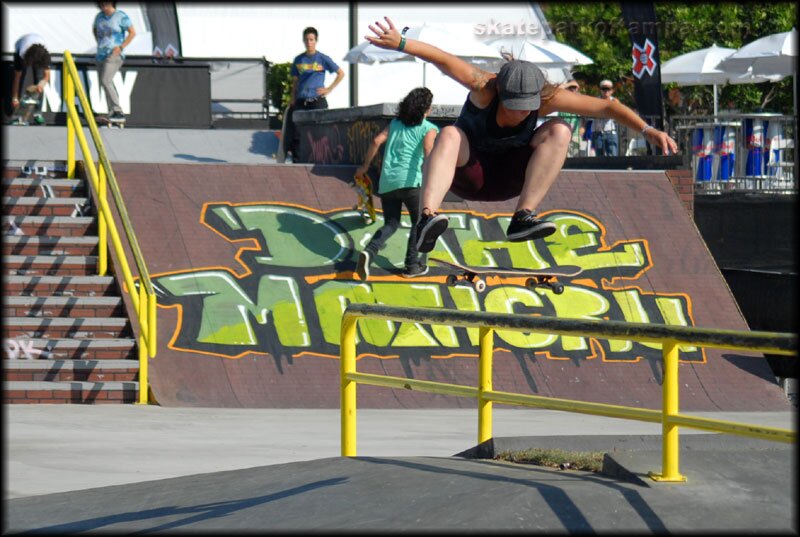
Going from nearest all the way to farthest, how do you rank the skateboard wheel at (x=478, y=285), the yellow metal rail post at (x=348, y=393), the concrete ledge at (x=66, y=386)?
the yellow metal rail post at (x=348, y=393) < the concrete ledge at (x=66, y=386) < the skateboard wheel at (x=478, y=285)

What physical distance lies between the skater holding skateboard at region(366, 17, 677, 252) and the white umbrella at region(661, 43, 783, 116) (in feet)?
69.2

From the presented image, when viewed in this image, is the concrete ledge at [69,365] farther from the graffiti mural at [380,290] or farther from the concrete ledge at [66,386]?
the graffiti mural at [380,290]

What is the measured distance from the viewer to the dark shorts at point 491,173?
7.43 meters

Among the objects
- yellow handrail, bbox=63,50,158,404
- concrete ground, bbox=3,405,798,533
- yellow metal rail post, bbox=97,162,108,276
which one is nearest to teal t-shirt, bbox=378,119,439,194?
yellow handrail, bbox=63,50,158,404

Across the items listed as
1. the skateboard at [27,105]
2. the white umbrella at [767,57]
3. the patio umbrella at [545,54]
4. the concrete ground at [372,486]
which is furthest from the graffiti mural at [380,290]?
the white umbrella at [767,57]

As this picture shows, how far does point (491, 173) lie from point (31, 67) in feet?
48.8

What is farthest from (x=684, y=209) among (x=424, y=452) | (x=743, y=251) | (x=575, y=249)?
(x=424, y=452)

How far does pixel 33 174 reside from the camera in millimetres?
15781

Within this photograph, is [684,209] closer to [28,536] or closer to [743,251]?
[743,251]

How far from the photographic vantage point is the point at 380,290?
48.1 feet

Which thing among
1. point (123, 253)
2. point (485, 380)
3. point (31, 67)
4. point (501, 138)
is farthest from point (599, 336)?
point (31, 67)

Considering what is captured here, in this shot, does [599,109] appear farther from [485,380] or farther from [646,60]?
[646,60]

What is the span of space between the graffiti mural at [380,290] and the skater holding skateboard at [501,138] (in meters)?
6.45

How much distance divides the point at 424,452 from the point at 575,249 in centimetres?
652
